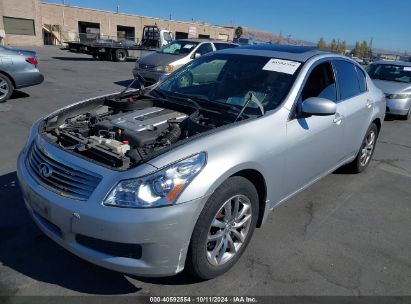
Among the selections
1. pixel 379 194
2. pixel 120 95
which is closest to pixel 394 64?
pixel 379 194

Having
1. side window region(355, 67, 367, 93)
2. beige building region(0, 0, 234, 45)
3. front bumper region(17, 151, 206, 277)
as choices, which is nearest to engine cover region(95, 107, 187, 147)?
front bumper region(17, 151, 206, 277)

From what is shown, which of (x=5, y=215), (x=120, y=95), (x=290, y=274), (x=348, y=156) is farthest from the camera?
(x=348, y=156)

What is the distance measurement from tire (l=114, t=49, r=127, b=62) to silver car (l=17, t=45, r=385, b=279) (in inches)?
726

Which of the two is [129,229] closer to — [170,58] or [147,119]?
[147,119]

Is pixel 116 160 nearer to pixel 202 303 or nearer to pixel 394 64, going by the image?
pixel 202 303

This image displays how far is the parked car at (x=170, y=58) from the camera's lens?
11.0 meters

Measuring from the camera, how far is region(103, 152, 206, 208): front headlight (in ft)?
7.11

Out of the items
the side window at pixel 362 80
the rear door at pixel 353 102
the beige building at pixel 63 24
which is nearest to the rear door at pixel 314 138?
the rear door at pixel 353 102

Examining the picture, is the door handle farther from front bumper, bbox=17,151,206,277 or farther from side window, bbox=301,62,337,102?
front bumper, bbox=17,151,206,277

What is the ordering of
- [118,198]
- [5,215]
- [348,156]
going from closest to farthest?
[118,198] < [5,215] < [348,156]

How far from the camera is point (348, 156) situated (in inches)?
173

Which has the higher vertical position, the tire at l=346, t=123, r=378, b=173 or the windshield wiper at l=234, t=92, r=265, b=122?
the windshield wiper at l=234, t=92, r=265, b=122

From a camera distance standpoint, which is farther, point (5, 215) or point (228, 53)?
point (228, 53)

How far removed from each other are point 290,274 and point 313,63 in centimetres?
A: 208
